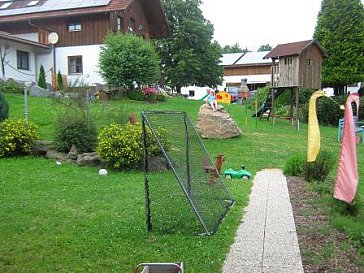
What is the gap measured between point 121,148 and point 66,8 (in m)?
22.6

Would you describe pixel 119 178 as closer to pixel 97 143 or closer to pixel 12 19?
pixel 97 143

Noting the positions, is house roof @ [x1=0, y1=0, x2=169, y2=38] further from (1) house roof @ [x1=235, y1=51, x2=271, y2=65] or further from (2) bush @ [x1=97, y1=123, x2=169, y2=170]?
(1) house roof @ [x1=235, y1=51, x2=271, y2=65]

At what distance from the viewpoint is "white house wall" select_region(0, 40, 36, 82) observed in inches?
1097

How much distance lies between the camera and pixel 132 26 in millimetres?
33594

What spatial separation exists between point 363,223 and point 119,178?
→ 5.39m

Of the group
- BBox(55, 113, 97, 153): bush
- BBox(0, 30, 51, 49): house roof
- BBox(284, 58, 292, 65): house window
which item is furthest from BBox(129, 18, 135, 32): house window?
BBox(55, 113, 97, 153): bush

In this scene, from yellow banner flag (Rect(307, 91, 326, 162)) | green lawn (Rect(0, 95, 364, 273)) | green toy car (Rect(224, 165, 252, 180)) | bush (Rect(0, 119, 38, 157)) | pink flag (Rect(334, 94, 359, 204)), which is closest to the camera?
green lawn (Rect(0, 95, 364, 273))

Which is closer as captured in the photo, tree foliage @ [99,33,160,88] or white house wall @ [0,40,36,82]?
tree foliage @ [99,33,160,88]

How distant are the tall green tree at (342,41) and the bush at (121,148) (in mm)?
20034

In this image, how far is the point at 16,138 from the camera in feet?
41.5

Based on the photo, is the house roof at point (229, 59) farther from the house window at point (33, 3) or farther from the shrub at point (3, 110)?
the shrub at point (3, 110)

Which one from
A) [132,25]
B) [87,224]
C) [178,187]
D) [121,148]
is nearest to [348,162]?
[178,187]

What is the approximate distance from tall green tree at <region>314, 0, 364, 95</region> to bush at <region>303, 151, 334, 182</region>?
741 inches

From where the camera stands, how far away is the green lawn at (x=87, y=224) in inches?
207
